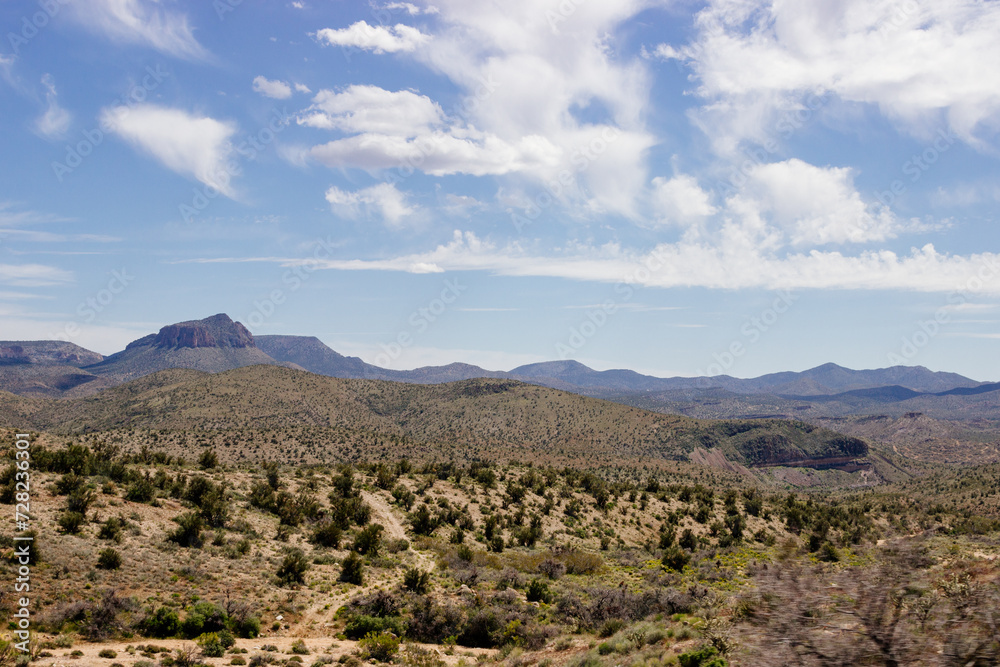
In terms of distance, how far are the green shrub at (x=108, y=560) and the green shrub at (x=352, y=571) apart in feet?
26.2

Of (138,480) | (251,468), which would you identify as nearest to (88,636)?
(138,480)

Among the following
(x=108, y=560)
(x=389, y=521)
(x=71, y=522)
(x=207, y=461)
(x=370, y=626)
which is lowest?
(x=389, y=521)

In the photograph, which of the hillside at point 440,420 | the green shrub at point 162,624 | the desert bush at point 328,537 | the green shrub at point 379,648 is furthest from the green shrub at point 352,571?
the hillside at point 440,420

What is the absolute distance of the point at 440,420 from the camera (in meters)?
141

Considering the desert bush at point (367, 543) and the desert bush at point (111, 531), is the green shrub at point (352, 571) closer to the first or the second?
the desert bush at point (367, 543)

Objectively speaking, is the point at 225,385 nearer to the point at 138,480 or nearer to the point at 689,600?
the point at 138,480

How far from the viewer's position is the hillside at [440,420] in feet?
335

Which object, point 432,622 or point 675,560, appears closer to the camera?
point 432,622

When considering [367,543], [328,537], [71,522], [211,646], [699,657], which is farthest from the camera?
[367,543]

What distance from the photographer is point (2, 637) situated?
1291 centimetres

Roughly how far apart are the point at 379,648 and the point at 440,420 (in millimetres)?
126681

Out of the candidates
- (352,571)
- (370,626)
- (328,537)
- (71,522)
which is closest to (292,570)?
(352,571)

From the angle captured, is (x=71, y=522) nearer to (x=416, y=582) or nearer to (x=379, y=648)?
(x=416, y=582)

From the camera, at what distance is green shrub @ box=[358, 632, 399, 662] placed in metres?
15.4
